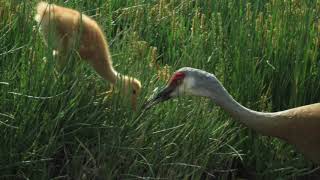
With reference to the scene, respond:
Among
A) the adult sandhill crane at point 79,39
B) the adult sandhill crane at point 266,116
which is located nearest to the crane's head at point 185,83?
the adult sandhill crane at point 266,116

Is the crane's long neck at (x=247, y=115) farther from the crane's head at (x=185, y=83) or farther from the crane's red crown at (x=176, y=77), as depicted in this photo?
the crane's red crown at (x=176, y=77)

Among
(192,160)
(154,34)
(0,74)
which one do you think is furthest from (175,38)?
(0,74)

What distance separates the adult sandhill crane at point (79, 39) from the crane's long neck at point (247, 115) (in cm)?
49

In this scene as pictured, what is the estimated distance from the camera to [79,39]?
13.6 ft

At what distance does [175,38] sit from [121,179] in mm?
1401

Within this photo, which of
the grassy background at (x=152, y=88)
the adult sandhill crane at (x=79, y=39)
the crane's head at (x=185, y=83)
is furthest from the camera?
the crane's head at (x=185, y=83)

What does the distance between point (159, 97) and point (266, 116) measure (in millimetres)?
606

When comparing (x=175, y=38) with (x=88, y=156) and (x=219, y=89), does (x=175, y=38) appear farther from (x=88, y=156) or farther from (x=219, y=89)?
(x=88, y=156)

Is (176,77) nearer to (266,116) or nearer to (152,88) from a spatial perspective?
(152,88)

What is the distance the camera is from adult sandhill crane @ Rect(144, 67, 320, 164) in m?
4.42

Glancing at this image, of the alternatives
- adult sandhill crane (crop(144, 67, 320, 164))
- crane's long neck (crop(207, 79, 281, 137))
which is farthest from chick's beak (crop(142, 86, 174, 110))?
crane's long neck (crop(207, 79, 281, 137))

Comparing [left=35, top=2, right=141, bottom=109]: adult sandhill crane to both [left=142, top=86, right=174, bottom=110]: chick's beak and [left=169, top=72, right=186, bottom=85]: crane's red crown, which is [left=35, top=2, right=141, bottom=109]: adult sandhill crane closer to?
[left=142, top=86, right=174, bottom=110]: chick's beak

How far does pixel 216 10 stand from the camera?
563 cm

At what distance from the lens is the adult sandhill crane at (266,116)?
4.42 metres
